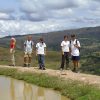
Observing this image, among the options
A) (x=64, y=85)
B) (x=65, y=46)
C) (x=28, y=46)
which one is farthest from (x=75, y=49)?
(x=28, y=46)

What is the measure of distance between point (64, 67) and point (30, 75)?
5.42 metres

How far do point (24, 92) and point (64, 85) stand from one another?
236cm

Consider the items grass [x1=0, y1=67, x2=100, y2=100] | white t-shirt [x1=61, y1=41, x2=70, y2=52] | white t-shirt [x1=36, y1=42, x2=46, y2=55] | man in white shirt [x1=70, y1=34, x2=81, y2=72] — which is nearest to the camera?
grass [x1=0, y1=67, x2=100, y2=100]

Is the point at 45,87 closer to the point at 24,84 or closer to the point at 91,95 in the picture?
the point at 24,84

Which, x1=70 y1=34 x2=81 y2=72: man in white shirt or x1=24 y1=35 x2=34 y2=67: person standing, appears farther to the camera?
x1=24 y1=35 x2=34 y2=67: person standing

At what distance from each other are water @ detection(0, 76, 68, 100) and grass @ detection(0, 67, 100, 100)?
48 cm

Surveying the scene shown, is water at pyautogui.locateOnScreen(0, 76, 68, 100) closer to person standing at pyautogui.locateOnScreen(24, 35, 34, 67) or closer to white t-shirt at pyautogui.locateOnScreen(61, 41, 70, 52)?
white t-shirt at pyautogui.locateOnScreen(61, 41, 70, 52)

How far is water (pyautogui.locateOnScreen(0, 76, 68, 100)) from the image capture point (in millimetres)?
21078

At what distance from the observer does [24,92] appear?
23344mm

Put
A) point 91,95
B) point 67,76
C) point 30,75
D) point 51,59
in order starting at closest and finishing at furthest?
1. point 91,95
2. point 67,76
3. point 30,75
4. point 51,59

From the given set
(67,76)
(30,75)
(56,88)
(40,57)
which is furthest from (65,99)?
(40,57)

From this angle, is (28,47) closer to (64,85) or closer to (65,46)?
(65,46)

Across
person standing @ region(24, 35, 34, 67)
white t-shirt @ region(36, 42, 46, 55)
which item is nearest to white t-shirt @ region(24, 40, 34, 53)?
person standing @ region(24, 35, 34, 67)

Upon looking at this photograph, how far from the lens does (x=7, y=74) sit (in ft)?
110
